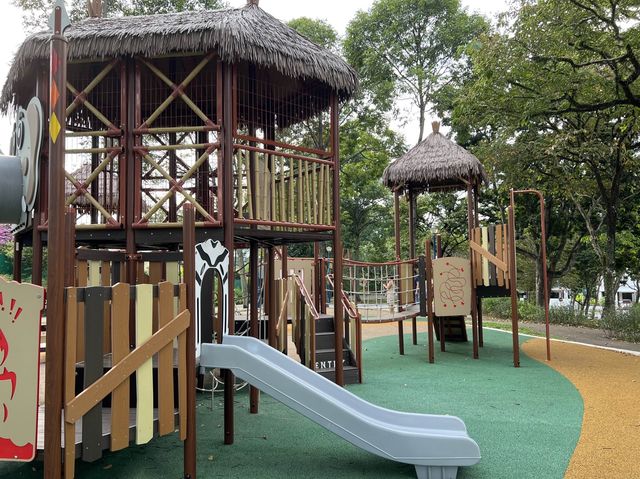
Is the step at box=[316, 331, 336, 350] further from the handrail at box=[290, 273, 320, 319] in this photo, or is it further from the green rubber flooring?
the green rubber flooring

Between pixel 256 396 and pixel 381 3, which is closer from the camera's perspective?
pixel 256 396

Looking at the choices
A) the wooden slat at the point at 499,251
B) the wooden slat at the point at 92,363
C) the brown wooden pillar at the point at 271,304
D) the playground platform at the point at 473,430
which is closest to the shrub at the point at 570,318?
the playground platform at the point at 473,430

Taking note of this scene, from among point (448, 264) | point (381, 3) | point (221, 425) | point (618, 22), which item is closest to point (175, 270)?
point (221, 425)

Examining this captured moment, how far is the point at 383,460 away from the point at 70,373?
2793mm

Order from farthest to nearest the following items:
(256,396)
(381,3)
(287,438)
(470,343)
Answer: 1. (381,3)
2. (470,343)
3. (256,396)
4. (287,438)

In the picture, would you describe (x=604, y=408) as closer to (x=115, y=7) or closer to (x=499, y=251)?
(x=499, y=251)

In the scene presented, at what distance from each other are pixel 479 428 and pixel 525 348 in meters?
6.86

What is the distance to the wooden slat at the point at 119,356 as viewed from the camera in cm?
338

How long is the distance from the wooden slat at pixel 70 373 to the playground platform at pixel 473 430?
119 cm

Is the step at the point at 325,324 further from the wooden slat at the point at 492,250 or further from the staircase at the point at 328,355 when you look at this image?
the wooden slat at the point at 492,250

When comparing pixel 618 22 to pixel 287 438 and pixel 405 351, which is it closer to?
pixel 405 351

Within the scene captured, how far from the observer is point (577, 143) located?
16.5 m

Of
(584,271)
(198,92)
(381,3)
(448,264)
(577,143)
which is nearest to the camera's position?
(198,92)

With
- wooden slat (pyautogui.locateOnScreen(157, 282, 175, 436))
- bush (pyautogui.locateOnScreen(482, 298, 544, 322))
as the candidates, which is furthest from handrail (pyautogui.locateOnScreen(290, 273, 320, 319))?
bush (pyautogui.locateOnScreen(482, 298, 544, 322))
